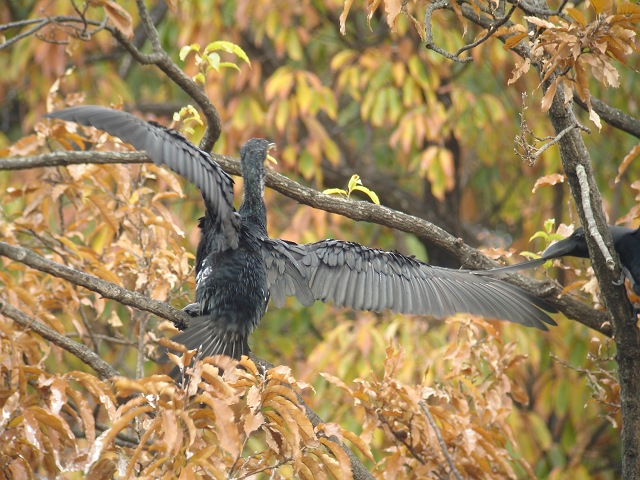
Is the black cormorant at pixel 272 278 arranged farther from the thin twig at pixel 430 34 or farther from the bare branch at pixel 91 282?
the thin twig at pixel 430 34

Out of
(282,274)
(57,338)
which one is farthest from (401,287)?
(57,338)

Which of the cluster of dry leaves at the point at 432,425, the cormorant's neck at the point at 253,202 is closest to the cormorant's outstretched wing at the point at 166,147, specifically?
the cormorant's neck at the point at 253,202

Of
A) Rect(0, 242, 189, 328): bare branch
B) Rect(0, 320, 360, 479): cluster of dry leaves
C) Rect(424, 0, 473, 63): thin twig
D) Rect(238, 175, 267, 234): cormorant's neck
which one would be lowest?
Rect(0, 320, 360, 479): cluster of dry leaves

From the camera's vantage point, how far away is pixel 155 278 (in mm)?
3850

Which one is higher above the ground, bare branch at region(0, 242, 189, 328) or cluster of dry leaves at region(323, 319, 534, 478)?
bare branch at region(0, 242, 189, 328)

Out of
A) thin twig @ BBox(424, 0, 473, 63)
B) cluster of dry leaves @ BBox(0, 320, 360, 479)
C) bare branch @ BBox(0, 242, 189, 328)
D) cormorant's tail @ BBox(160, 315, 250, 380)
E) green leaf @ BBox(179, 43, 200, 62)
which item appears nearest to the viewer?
cluster of dry leaves @ BBox(0, 320, 360, 479)

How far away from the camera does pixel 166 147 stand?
10.5 ft

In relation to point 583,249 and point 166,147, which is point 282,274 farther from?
point 583,249

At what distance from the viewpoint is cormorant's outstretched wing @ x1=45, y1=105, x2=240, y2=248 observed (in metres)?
3.11

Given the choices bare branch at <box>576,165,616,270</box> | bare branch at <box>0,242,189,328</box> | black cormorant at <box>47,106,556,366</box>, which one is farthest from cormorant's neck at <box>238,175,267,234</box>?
bare branch at <box>576,165,616,270</box>

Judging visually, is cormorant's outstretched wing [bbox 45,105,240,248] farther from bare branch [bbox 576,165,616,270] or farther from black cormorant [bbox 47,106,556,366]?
A: bare branch [bbox 576,165,616,270]

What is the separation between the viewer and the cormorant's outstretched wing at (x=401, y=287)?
385 centimetres

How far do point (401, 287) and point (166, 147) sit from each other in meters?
1.35

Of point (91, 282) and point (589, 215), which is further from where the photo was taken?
point (589, 215)
